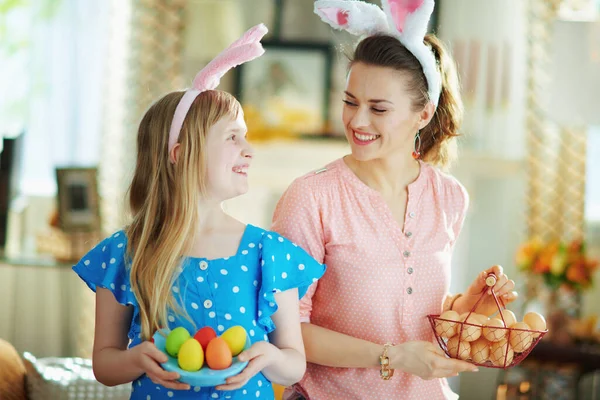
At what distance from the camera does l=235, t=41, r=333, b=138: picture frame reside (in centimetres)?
473

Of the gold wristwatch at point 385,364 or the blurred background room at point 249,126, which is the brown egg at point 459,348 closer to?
the gold wristwatch at point 385,364

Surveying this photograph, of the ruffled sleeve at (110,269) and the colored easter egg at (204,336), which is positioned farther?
the ruffled sleeve at (110,269)

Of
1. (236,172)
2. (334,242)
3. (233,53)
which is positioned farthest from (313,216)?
(233,53)

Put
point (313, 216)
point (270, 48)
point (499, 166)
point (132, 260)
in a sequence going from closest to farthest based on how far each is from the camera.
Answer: point (132, 260) → point (313, 216) → point (499, 166) → point (270, 48)

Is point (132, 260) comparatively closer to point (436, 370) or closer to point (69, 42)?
point (436, 370)

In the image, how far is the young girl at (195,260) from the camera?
163 cm

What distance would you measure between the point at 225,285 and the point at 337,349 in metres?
0.31

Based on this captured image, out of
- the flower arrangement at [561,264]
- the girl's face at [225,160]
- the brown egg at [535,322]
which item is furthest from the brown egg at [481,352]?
the flower arrangement at [561,264]

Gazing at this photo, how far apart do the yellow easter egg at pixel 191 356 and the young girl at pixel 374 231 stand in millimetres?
411

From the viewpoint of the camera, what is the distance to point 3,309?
4652mm

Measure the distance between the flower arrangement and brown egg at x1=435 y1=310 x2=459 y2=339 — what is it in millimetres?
2026

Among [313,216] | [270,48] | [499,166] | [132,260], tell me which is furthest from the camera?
[270,48]

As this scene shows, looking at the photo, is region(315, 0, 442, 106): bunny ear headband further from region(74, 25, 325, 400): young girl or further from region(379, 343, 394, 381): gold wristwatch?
region(379, 343, 394, 381): gold wristwatch

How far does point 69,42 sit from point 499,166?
97.0 inches
